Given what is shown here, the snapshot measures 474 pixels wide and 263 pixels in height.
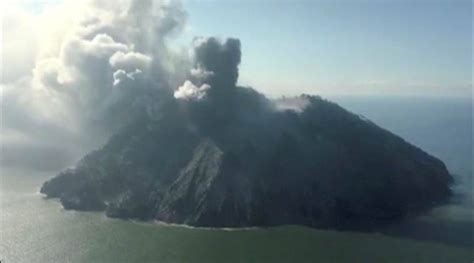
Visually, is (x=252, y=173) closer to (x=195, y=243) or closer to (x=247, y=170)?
(x=247, y=170)

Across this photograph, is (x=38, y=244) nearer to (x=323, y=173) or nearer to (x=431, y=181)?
(x=323, y=173)

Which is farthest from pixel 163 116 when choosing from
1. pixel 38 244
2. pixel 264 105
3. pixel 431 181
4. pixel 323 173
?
pixel 431 181

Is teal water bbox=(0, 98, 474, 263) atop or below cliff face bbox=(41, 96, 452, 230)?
below

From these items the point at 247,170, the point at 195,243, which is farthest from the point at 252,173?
the point at 195,243

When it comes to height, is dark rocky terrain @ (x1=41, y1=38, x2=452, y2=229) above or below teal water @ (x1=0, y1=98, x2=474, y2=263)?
above

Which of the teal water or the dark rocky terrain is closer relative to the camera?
the teal water
